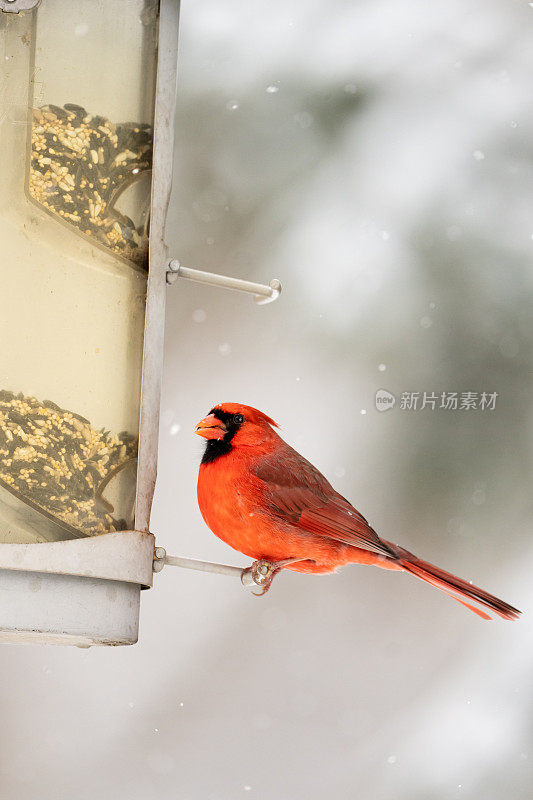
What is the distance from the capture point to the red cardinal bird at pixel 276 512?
203 centimetres

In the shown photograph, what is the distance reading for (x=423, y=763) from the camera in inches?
146

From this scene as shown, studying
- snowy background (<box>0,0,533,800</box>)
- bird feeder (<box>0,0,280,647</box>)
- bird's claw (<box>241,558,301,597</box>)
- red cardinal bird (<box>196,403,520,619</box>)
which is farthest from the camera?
snowy background (<box>0,0,533,800</box>)

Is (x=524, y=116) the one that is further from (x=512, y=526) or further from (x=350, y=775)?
(x=350, y=775)

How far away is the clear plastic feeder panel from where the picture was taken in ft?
5.81

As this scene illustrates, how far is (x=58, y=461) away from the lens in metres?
1.80

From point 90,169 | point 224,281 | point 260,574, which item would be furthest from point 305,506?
point 90,169

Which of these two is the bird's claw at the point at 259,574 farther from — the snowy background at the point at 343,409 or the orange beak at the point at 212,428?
the snowy background at the point at 343,409

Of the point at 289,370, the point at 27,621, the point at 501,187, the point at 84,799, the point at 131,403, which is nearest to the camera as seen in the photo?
the point at 27,621

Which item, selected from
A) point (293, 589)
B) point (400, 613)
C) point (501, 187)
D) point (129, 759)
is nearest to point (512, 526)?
point (400, 613)

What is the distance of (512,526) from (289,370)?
995mm

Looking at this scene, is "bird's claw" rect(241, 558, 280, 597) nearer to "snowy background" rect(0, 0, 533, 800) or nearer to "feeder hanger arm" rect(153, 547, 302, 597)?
"feeder hanger arm" rect(153, 547, 302, 597)

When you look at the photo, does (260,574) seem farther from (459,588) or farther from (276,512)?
(459,588)

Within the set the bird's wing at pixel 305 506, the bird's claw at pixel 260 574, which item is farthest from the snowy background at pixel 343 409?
the bird's claw at pixel 260 574

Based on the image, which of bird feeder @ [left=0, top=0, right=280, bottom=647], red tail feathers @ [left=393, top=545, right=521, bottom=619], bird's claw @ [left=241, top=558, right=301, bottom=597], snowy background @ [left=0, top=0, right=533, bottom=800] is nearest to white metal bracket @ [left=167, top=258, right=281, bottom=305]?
bird feeder @ [left=0, top=0, right=280, bottom=647]
